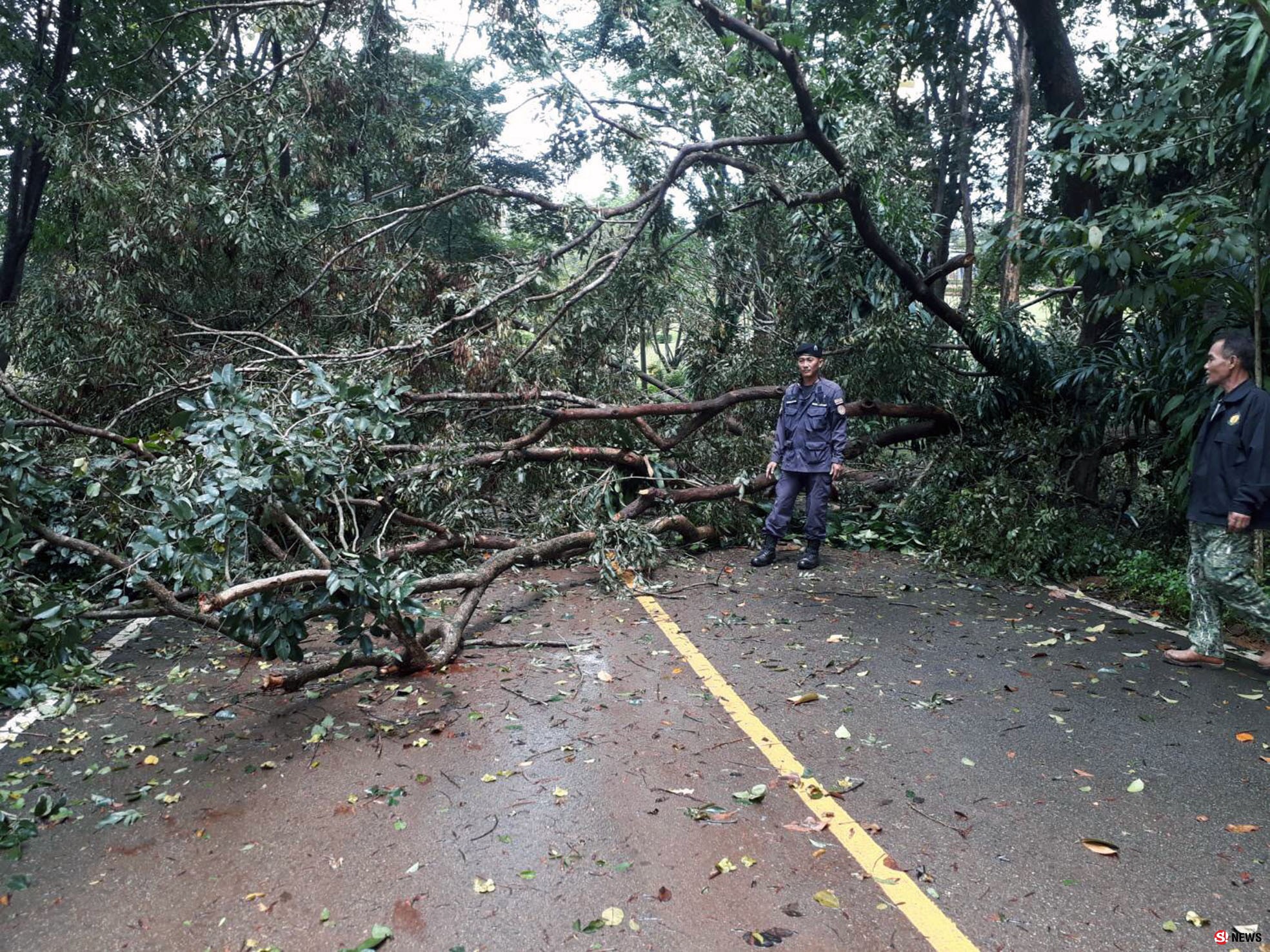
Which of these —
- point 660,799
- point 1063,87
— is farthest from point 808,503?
point 1063,87

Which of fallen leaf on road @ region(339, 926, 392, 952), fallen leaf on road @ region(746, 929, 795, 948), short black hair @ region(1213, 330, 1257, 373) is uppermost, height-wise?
short black hair @ region(1213, 330, 1257, 373)

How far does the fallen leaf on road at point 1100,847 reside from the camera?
3246 mm

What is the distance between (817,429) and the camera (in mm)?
7902

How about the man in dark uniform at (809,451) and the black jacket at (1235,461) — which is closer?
the black jacket at (1235,461)

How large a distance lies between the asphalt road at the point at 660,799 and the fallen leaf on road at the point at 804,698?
37mm

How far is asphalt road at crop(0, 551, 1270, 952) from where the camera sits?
9.51ft

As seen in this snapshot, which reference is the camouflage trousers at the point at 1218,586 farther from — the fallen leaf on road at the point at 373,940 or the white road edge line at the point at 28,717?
the white road edge line at the point at 28,717

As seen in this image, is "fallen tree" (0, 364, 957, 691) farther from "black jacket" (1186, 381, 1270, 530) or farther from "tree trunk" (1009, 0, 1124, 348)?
"black jacket" (1186, 381, 1270, 530)

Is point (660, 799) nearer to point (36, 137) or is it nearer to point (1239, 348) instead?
point (1239, 348)

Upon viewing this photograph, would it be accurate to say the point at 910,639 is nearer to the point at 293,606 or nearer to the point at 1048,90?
the point at 293,606

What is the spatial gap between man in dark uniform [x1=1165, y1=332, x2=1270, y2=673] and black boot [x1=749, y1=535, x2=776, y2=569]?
135 inches

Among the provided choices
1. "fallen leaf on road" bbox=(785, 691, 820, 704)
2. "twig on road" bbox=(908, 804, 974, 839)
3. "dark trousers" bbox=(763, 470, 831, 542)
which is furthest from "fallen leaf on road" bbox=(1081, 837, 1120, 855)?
"dark trousers" bbox=(763, 470, 831, 542)

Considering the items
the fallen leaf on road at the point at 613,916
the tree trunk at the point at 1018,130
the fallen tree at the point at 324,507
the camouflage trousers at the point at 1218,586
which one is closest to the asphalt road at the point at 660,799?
the fallen leaf on road at the point at 613,916

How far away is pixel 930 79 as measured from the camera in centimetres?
1898
